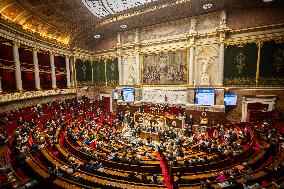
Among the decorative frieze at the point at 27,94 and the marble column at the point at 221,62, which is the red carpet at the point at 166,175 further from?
the decorative frieze at the point at 27,94

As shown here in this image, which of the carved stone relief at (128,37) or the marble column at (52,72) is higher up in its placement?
the carved stone relief at (128,37)

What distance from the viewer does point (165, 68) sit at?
17.8 metres

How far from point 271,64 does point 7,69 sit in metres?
20.9

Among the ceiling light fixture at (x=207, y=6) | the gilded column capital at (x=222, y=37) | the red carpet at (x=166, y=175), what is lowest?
the red carpet at (x=166, y=175)

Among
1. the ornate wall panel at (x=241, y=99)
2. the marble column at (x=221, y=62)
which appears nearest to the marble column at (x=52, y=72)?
the marble column at (x=221, y=62)

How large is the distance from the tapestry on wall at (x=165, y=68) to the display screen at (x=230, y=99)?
4.04 metres

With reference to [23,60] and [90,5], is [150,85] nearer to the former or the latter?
[90,5]

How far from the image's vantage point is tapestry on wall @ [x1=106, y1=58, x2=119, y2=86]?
2123cm

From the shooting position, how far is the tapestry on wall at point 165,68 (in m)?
16.9

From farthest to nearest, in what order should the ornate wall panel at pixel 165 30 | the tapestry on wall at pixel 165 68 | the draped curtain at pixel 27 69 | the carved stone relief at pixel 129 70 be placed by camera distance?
the carved stone relief at pixel 129 70 < the tapestry on wall at pixel 165 68 < the ornate wall panel at pixel 165 30 < the draped curtain at pixel 27 69

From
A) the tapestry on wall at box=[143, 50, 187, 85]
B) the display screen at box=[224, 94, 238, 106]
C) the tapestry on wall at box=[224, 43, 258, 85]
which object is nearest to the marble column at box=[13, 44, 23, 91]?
the tapestry on wall at box=[143, 50, 187, 85]

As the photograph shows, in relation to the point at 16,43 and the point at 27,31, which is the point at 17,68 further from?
the point at 27,31

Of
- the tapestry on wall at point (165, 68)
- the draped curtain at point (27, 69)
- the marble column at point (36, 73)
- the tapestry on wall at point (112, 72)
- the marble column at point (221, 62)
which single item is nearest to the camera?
the draped curtain at point (27, 69)

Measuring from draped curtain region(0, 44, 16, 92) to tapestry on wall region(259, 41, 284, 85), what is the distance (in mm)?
20240
